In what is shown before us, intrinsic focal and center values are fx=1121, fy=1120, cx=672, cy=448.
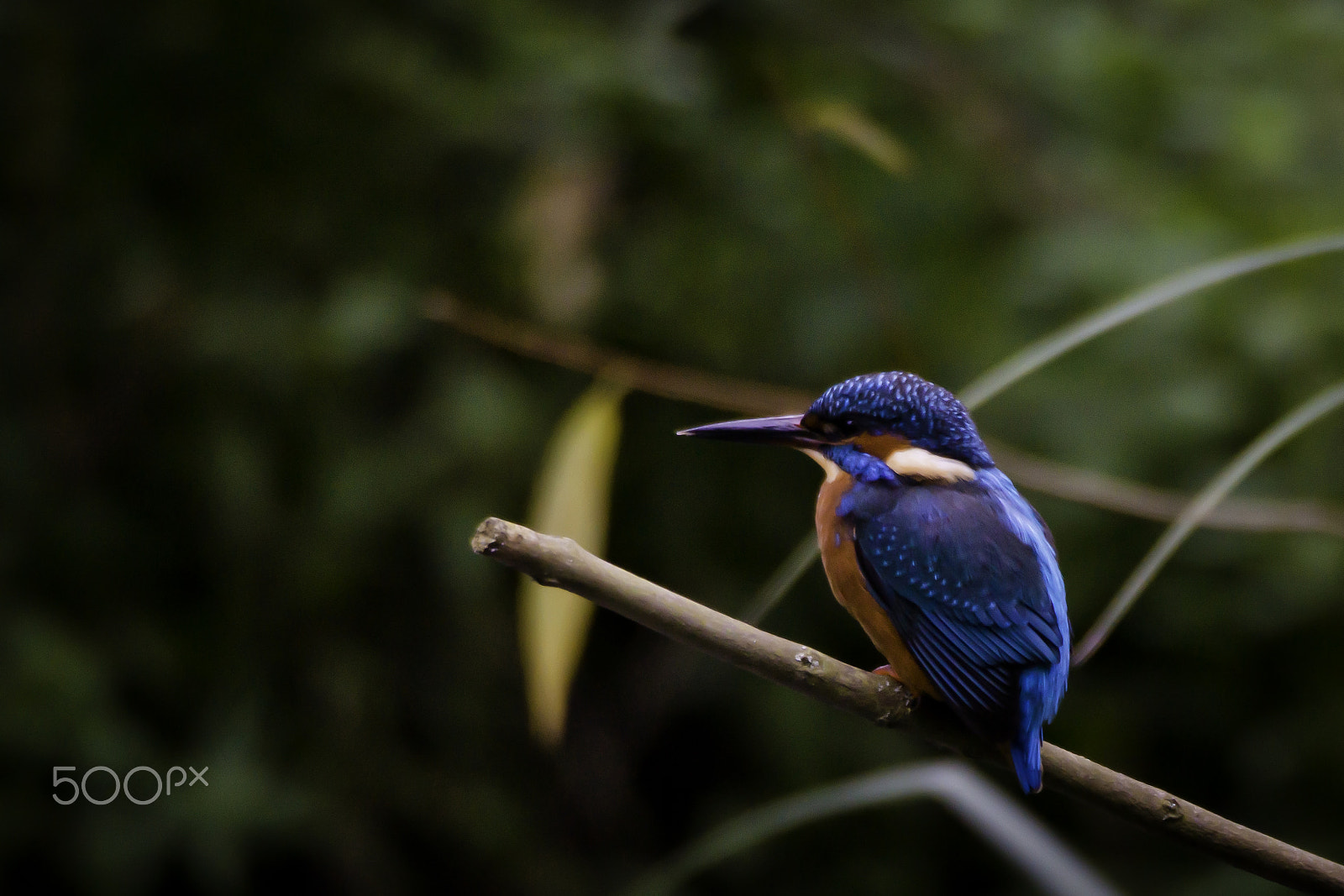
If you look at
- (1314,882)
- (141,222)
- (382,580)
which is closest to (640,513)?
(382,580)

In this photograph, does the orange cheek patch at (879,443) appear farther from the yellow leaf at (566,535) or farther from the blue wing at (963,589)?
the yellow leaf at (566,535)

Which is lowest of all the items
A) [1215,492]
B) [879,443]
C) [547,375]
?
[547,375]

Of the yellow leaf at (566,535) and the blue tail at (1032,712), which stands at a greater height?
the blue tail at (1032,712)

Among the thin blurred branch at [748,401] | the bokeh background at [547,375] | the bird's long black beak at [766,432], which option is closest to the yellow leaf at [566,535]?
the thin blurred branch at [748,401]

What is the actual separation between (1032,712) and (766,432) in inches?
10.2

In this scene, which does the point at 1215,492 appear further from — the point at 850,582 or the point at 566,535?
the point at 566,535

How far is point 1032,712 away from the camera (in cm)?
73

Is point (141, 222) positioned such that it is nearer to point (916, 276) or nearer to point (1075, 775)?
point (916, 276)

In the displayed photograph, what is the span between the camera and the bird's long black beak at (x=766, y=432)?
736 millimetres

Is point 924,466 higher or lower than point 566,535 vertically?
higher

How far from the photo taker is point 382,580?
2.59 metres

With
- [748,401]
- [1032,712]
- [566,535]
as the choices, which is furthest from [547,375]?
[1032,712]

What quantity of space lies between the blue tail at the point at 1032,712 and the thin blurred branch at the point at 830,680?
0.05 ft

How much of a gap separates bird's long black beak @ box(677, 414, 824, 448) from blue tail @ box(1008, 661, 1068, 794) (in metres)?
0.23
